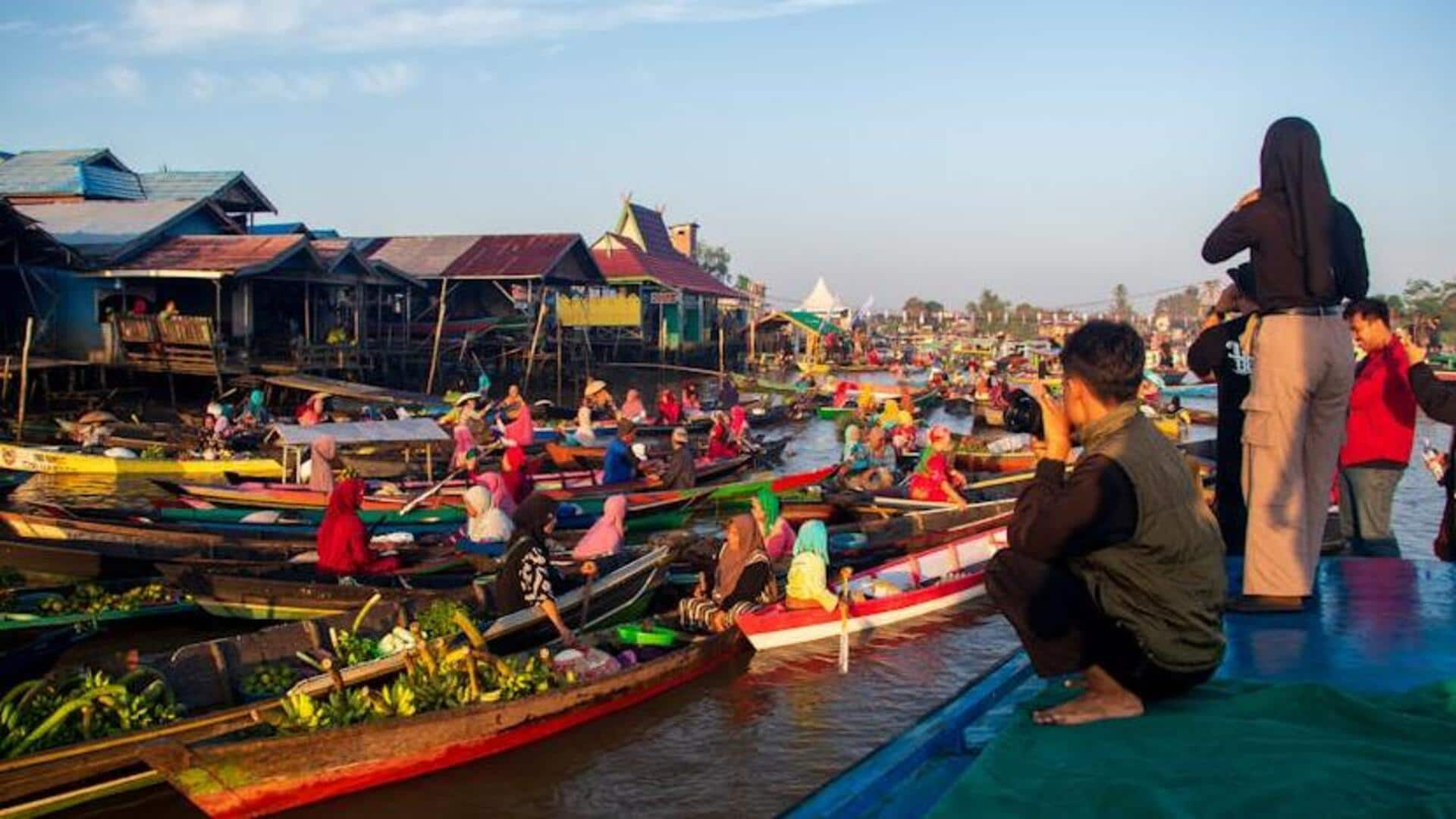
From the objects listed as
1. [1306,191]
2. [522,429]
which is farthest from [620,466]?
[1306,191]

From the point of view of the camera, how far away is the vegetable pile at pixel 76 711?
5.68 metres

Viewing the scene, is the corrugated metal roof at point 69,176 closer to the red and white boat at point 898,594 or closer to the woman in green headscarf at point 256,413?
the woman in green headscarf at point 256,413

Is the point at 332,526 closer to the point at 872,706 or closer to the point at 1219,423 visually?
the point at 872,706

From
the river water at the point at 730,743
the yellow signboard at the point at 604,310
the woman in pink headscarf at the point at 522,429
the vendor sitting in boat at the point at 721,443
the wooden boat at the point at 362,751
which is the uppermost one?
the yellow signboard at the point at 604,310

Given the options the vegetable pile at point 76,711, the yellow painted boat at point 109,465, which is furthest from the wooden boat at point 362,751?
the yellow painted boat at point 109,465

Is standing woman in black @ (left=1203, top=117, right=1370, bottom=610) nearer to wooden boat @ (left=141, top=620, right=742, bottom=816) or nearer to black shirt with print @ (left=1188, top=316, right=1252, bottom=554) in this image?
black shirt with print @ (left=1188, top=316, right=1252, bottom=554)

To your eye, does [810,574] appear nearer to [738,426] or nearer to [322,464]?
[322,464]

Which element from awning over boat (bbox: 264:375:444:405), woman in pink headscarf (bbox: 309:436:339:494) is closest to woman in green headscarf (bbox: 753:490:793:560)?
woman in pink headscarf (bbox: 309:436:339:494)

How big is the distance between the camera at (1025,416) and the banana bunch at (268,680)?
5048mm

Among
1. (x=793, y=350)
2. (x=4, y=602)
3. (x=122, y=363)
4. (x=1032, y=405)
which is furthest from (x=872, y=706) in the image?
(x=793, y=350)

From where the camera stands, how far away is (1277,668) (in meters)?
3.83

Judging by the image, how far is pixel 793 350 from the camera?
5428 centimetres

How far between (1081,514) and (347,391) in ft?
69.8

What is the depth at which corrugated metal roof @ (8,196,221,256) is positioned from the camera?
80.4 ft
